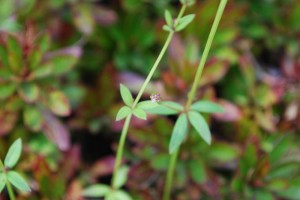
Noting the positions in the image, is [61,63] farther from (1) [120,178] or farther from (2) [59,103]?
(1) [120,178]

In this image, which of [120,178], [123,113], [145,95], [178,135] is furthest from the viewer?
[145,95]

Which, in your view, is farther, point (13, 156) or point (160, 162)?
point (160, 162)

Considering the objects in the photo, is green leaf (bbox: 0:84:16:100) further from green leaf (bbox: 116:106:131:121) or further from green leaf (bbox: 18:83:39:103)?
A: green leaf (bbox: 116:106:131:121)

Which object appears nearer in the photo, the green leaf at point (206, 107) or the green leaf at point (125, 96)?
the green leaf at point (125, 96)

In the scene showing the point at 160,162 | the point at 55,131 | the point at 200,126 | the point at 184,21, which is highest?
the point at 184,21

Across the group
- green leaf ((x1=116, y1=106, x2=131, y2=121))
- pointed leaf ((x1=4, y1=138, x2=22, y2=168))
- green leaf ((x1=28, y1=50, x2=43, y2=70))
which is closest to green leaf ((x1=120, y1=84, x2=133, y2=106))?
green leaf ((x1=116, y1=106, x2=131, y2=121))

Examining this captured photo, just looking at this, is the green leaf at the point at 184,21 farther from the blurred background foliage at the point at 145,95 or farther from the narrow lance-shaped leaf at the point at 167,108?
the blurred background foliage at the point at 145,95

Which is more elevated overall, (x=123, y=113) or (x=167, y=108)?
(x=123, y=113)

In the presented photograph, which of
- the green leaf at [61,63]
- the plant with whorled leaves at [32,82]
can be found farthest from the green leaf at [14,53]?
the green leaf at [61,63]

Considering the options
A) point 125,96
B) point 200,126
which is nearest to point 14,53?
point 125,96
